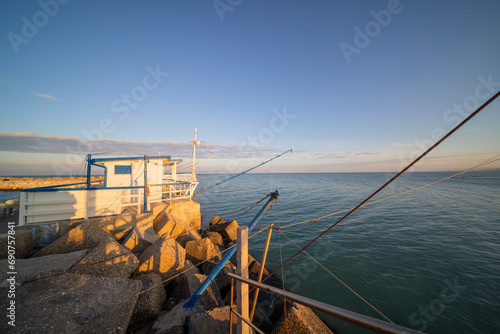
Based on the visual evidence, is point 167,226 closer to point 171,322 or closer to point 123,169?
point 171,322

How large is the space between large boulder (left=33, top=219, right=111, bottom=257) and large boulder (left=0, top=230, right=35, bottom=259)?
36.5 inches

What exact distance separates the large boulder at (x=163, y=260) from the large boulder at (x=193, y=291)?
→ 419mm

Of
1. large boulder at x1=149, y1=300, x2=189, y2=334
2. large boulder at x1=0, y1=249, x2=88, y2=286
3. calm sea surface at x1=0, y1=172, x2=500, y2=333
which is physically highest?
large boulder at x1=0, y1=249, x2=88, y2=286

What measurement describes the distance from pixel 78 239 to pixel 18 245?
5.90 ft

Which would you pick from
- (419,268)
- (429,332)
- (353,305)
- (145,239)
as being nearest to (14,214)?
(145,239)

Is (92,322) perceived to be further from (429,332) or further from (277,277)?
(429,332)

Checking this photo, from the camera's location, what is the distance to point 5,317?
10.9ft

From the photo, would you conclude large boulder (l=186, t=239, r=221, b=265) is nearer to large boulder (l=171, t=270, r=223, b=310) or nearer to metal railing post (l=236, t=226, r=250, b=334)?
large boulder (l=171, t=270, r=223, b=310)

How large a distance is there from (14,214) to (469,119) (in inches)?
856

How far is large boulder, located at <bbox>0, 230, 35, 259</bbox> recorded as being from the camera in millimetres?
5535

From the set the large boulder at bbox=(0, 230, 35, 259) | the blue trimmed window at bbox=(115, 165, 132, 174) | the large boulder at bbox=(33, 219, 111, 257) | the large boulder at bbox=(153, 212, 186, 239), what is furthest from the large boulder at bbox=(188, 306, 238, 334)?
the blue trimmed window at bbox=(115, 165, 132, 174)

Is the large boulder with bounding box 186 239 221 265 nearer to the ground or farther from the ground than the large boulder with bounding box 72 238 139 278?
nearer to the ground

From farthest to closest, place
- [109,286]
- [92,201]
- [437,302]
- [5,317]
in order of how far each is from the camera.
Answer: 1. [92,201]
2. [437,302]
3. [109,286]
4. [5,317]

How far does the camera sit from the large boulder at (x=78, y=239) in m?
5.71
